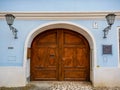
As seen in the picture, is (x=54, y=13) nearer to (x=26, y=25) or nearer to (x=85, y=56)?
(x=26, y=25)

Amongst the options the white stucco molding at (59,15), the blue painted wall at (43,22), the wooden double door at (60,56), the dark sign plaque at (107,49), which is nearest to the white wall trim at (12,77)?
the blue painted wall at (43,22)

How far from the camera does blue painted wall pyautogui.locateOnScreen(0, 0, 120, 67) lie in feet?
20.2

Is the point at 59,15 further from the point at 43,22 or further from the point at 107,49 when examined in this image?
the point at 107,49

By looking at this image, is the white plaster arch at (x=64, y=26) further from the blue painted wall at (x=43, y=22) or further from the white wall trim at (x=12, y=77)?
the white wall trim at (x=12, y=77)

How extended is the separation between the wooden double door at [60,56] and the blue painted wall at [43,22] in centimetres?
73

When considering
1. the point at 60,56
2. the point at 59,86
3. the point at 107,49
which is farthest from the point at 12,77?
the point at 107,49

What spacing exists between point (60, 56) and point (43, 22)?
1603 mm

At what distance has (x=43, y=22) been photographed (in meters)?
6.23

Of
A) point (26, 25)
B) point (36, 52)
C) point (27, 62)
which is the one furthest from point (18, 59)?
point (26, 25)

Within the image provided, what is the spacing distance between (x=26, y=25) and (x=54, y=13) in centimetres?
117

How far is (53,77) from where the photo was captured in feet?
22.6

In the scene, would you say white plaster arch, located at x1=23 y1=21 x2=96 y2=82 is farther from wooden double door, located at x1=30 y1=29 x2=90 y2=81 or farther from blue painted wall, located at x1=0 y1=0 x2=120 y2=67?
wooden double door, located at x1=30 y1=29 x2=90 y2=81

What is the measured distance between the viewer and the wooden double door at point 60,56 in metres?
6.82

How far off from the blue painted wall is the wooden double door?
28.6 inches
